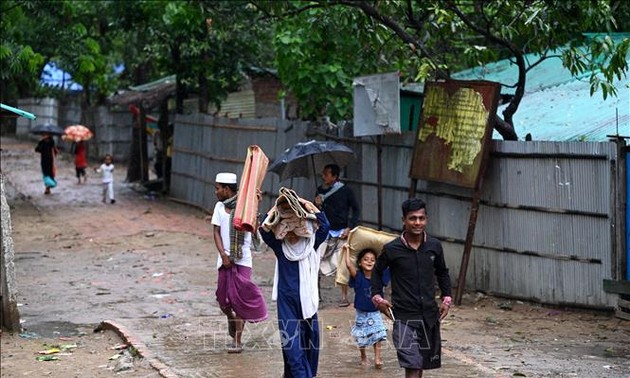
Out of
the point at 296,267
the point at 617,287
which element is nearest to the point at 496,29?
the point at 617,287

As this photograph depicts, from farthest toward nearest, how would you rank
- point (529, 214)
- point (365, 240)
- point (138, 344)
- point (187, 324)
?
point (529, 214)
point (187, 324)
point (138, 344)
point (365, 240)

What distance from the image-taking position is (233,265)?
31.0ft

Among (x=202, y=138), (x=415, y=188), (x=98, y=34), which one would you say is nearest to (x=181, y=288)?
(x=415, y=188)

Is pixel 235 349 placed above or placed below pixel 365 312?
below

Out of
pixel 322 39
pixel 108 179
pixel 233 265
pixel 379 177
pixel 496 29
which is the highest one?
pixel 322 39

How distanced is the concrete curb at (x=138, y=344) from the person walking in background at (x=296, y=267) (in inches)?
49.9

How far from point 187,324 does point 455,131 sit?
393 centimetres

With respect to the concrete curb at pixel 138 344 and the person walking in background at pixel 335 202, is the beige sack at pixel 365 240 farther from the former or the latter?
the person walking in background at pixel 335 202

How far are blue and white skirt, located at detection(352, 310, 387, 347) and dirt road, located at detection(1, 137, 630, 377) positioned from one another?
0.85 feet

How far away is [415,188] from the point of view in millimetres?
13203

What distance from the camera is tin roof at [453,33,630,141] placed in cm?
1199

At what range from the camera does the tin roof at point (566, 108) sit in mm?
11992

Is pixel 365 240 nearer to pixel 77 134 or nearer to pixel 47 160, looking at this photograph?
pixel 47 160

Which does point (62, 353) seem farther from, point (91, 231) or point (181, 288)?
point (91, 231)
